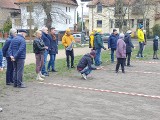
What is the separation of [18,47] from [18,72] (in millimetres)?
744

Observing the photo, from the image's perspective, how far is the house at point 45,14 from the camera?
46.2 m

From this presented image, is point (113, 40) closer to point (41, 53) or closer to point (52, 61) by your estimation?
point (52, 61)

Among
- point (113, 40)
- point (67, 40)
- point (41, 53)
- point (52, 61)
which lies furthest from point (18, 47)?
point (113, 40)

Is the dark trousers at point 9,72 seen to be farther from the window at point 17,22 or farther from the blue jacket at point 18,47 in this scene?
the window at point 17,22

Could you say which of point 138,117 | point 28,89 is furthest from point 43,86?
point 138,117

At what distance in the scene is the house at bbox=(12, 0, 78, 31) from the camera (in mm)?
46188

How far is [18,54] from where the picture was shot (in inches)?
394

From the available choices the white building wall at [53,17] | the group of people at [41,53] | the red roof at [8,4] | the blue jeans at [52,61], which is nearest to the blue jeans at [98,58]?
the group of people at [41,53]

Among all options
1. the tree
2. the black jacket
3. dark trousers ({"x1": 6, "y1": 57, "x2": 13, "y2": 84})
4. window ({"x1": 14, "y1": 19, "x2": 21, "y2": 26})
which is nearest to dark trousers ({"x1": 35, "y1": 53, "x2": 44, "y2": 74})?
the black jacket

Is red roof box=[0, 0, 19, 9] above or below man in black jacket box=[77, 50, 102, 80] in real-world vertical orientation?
above

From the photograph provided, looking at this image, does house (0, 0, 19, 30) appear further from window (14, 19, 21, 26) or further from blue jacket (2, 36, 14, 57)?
blue jacket (2, 36, 14, 57)

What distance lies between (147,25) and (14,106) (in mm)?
57034

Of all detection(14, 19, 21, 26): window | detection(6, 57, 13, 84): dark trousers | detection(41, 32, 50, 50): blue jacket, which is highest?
detection(14, 19, 21, 26): window

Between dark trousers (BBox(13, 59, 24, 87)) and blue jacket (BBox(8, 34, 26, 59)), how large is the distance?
18 centimetres
